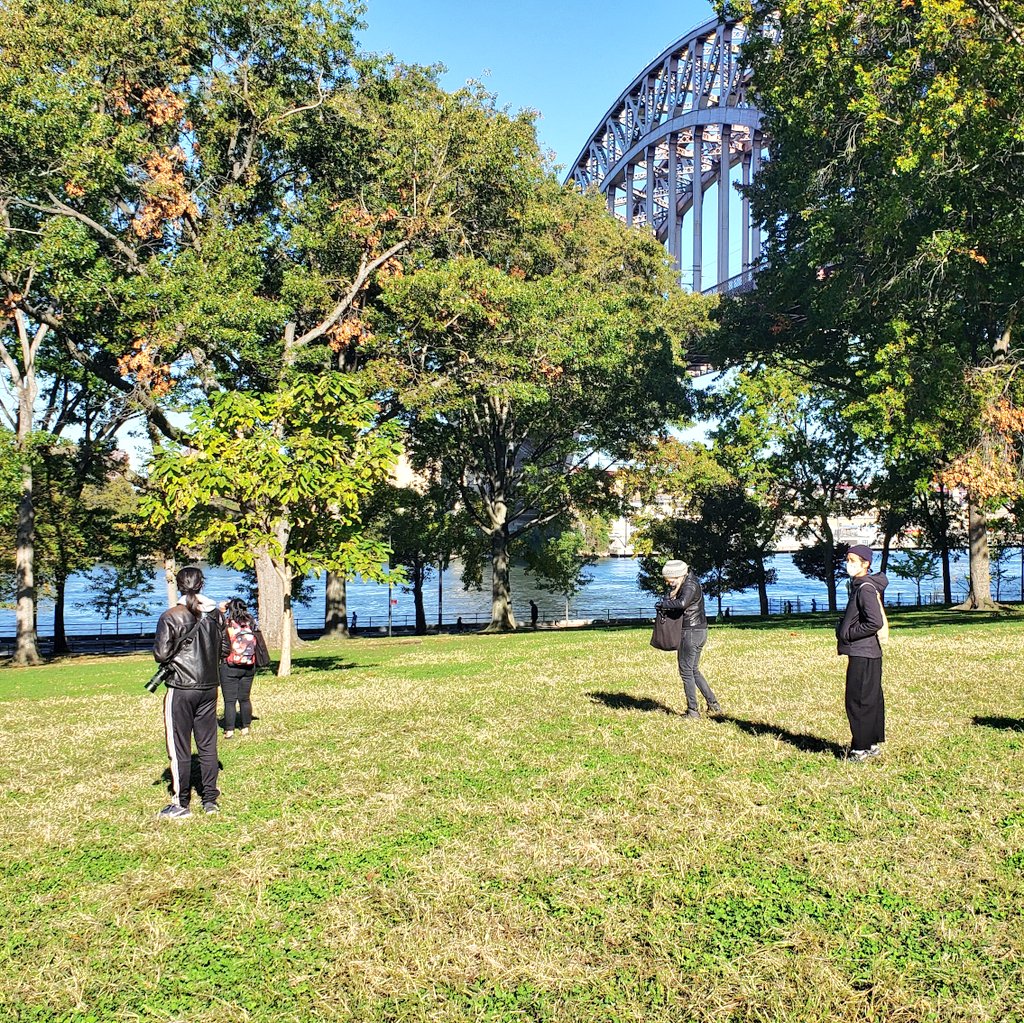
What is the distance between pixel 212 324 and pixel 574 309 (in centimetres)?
1176

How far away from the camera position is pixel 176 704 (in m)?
6.43

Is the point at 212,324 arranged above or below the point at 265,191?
below

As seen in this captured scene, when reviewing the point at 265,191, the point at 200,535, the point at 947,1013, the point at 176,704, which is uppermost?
the point at 265,191

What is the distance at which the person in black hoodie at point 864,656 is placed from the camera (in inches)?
289

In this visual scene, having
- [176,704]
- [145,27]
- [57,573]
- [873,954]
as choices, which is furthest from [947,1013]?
[57,573]

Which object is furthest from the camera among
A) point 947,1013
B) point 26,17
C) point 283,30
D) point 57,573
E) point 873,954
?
point 57,573

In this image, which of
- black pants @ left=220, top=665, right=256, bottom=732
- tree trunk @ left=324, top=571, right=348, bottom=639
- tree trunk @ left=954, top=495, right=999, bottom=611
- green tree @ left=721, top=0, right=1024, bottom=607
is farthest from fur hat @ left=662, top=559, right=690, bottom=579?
tree trunk @ left=324, top=571, right=348, bottom=639

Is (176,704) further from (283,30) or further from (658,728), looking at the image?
(283,30)

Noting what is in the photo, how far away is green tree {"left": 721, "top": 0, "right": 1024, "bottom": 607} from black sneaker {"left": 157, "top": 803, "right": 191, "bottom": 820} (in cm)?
1738

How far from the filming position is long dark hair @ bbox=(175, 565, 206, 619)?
21.8 ft

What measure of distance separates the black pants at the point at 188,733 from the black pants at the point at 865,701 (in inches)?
211

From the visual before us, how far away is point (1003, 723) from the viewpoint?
8.86 metres

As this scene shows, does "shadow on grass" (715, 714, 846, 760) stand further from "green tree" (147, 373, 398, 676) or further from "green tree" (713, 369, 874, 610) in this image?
"green tree" (713, 369, 874, 610)

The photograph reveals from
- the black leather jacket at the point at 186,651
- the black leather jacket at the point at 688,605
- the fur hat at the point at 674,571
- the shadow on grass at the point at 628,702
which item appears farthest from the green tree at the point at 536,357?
the black leather jacket at the point at 186,651
